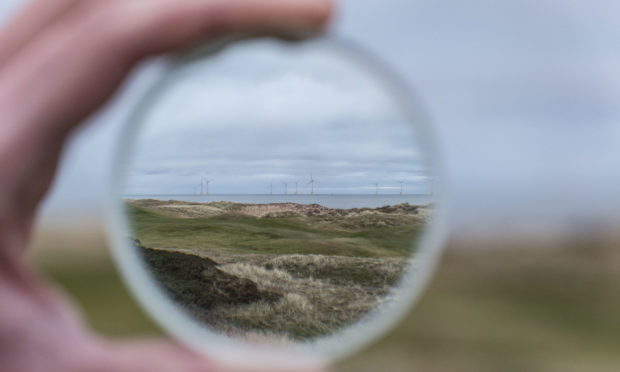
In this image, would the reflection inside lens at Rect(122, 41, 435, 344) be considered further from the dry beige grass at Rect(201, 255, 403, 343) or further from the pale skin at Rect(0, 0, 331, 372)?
the pale skin at Rect(0, 0, 331, 372)

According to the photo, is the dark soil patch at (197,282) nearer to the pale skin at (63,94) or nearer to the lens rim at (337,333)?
the lens rim at (337,333)

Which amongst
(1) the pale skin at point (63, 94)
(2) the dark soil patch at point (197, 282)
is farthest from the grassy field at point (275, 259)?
(1) the pale skin at point (63, 94)

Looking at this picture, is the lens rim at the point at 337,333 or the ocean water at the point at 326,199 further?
the ocean water at the point at 326,199

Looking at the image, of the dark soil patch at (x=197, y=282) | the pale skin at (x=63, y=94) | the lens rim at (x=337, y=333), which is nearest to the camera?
the pale skin at (x=63, y=94)

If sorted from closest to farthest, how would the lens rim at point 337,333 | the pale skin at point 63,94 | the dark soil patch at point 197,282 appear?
the pale skin at point 63,94, the lens rim at point 337,333, the dark soil patch at point 197,282

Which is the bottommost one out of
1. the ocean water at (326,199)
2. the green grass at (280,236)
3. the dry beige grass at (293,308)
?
A: the dry beige grass at (293,308)

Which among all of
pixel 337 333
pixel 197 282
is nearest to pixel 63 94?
pixel 197 282

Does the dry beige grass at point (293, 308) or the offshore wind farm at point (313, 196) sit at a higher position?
the offshore wind farm at point (313, 196)
